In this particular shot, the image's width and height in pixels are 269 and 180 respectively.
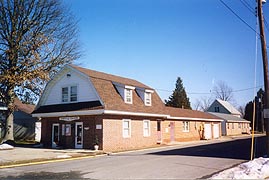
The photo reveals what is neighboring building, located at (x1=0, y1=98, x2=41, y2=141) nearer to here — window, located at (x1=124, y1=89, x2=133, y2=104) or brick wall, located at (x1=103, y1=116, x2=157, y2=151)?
window, located at (x1=124, y1=89, x2=133, y2=104)

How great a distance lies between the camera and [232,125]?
202 ft

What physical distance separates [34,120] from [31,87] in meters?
11.3

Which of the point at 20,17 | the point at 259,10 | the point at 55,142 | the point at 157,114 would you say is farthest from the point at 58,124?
the point at 259,10

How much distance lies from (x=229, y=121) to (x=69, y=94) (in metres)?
38.3

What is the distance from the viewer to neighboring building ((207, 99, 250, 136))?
57.3 meters

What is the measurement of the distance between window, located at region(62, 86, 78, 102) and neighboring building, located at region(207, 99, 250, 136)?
35253 millimetres

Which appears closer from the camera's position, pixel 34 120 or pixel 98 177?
pixel 98 177

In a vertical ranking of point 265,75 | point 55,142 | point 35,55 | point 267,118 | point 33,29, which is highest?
point 33,29

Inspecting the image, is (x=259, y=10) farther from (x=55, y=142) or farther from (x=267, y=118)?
(x=55, y=142)

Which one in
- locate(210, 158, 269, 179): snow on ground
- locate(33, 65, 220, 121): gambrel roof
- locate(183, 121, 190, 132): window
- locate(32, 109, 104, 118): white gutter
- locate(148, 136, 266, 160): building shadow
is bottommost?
locate(148, 136, 266, 160): building shadow

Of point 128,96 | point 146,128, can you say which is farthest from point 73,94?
point 146,128

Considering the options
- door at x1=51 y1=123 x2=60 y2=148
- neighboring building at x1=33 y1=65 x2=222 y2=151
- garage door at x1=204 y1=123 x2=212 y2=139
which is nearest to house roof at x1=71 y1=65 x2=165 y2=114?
neighboring building at x1=33 y1=65 x2=222 y2=151

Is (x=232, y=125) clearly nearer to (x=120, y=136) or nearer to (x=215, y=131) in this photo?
(x=215, y=131)

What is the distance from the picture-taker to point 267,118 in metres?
17.0
